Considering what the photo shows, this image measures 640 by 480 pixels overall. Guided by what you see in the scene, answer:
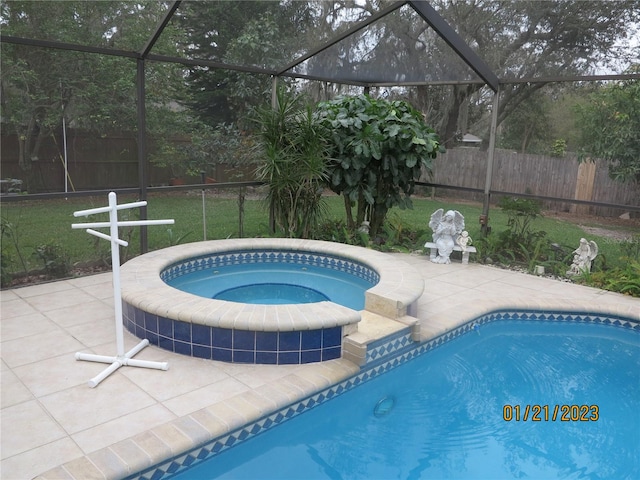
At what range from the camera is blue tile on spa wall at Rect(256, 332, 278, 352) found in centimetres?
353

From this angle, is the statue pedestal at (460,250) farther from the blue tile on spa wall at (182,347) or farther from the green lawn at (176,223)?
the blue tile on spa wall at (182,347)

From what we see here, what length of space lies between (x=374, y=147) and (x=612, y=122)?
3.96m

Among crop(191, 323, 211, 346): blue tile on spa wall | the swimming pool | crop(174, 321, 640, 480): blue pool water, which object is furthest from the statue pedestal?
crop(191, 323, 211, 346): blue tile on spa wall

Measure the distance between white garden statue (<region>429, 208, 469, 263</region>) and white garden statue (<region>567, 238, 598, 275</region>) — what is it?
4.41ft

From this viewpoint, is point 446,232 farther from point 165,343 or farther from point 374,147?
point 165,343

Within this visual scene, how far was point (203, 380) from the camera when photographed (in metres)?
3.30

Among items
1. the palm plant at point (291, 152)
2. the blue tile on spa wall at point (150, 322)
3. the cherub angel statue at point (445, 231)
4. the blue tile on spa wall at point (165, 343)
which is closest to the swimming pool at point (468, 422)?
the blue tile on spa wall at point (165, 343)

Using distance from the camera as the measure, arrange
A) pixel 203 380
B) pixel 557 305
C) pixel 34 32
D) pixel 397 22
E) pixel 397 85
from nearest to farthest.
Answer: pixel 203 380 < pixel 557 305 < pixel 397 22 < pixel 34 32 < pixel 397 85

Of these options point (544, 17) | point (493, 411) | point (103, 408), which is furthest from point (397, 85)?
point (103, 408)

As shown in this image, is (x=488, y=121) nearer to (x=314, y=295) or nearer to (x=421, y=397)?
(x=314, y=295)

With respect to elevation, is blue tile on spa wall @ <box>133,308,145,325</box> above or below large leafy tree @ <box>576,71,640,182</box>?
below

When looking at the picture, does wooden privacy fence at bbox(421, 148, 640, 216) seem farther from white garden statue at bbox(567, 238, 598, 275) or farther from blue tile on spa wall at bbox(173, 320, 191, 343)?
blue tile on spa wall at bbox(173, 320, 191, 343)

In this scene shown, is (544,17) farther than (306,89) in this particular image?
No

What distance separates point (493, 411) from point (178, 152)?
479 cm
